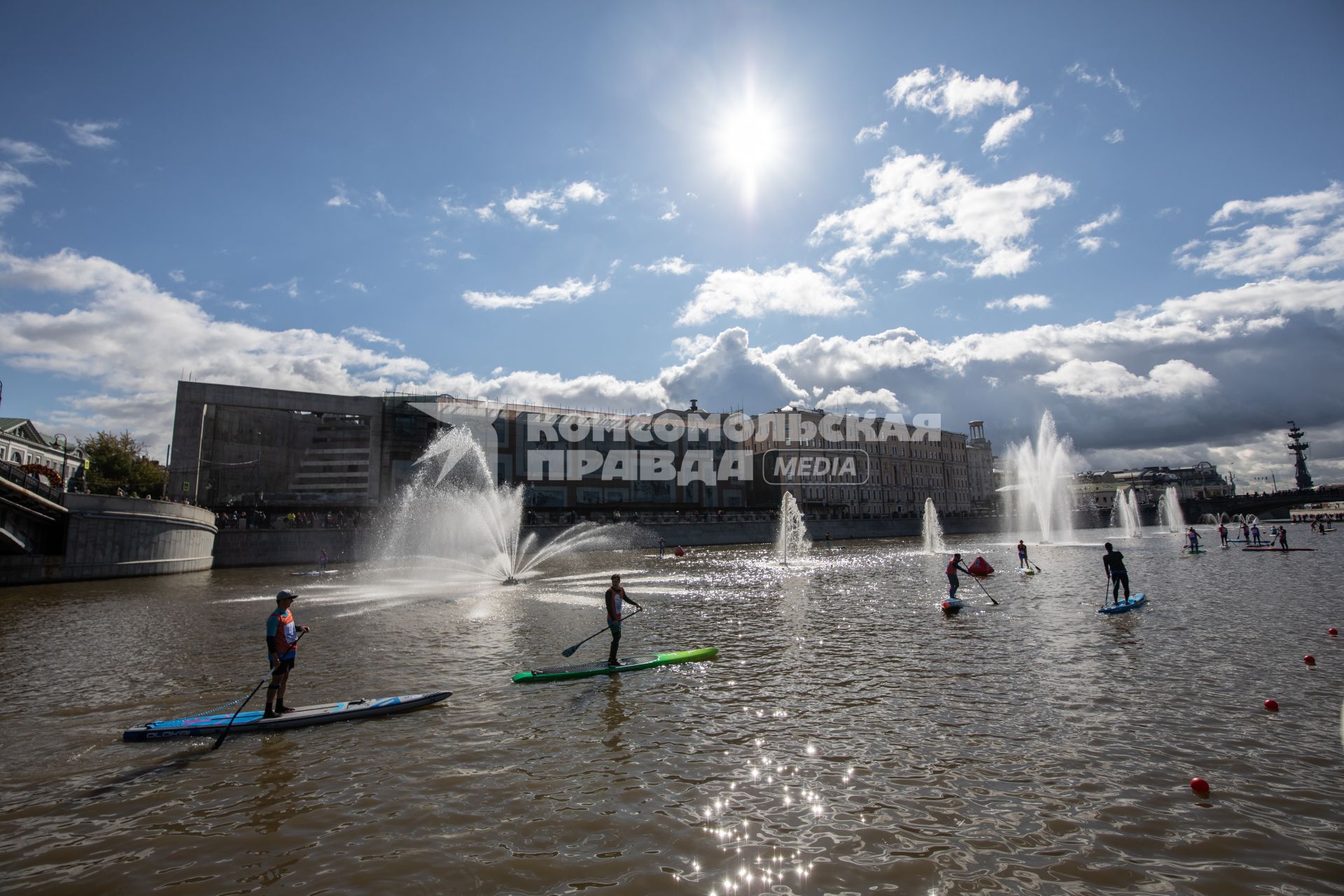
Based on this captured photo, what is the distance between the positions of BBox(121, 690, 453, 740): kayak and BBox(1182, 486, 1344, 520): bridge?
518ft

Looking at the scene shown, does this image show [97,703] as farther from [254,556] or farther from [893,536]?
[893,536]

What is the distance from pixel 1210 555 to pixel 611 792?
53771mm

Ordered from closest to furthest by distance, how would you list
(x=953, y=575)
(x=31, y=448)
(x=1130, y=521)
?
(x=953, y=575) → (x=31, y=448) → (x=1130, y=521)

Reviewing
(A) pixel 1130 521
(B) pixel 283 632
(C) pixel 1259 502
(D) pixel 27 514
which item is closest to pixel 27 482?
(D) pixel 27 514

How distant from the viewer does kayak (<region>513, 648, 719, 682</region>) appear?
14.2m

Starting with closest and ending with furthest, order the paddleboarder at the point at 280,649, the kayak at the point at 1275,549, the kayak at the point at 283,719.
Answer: the kayak at the point at 283,719 → the paddleboarder at the point at 280,649 → the kayak at the point at 1275,549

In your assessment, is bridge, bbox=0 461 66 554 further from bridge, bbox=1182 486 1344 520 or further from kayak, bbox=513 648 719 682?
bridge, bbox=1182 486 1344 520

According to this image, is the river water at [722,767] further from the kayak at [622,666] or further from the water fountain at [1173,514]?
the water fountain at [1173,514]

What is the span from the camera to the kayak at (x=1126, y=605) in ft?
68.9

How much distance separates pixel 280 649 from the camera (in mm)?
11562

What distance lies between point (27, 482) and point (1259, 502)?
176 m

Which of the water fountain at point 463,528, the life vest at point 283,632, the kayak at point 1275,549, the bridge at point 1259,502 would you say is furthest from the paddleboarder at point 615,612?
the bridge at point 1259,502

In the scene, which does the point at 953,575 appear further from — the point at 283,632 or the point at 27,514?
the point at 27,514

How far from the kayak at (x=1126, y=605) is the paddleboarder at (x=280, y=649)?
22.3 meters
